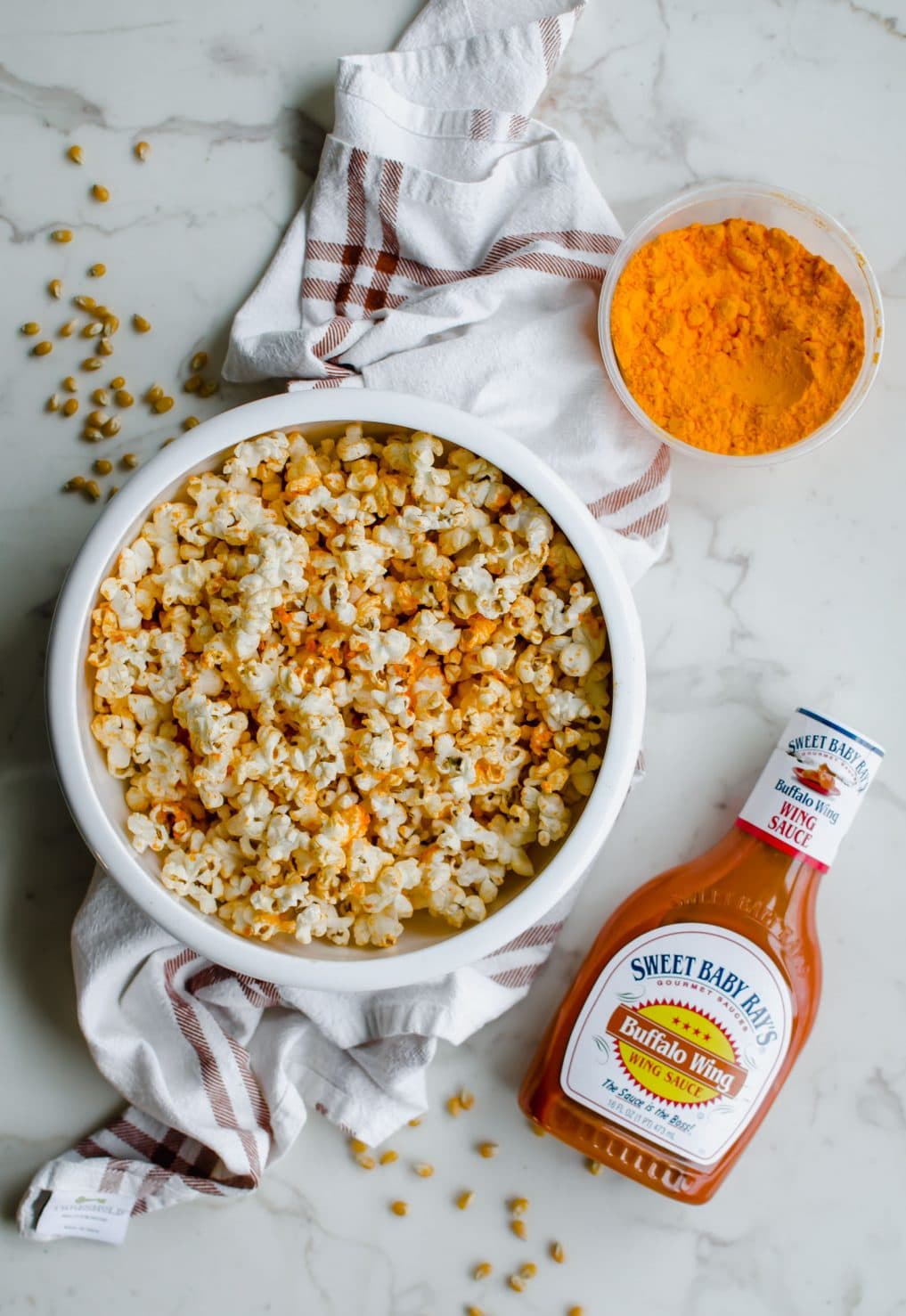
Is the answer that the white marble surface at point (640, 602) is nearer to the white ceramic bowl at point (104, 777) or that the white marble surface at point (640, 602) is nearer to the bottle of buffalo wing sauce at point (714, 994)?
the bottle of buffalo wing sauce at point (714, 994)

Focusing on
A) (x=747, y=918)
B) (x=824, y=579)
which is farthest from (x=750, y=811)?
(x=824, y=579)

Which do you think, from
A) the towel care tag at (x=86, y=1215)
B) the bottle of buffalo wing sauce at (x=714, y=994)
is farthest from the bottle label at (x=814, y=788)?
the towel care tag at (x=86, y=1215)

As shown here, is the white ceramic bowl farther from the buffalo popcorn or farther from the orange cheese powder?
the orange cheese powder

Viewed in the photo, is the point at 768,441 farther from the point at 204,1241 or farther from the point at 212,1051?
the point at 204,1241

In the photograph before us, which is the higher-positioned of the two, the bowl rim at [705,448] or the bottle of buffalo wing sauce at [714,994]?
the bowl rim at [705,448]

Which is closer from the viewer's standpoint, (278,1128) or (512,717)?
(512,717)

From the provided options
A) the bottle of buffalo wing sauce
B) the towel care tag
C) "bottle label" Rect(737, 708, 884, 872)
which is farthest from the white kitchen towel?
"bottle label" Rect(737, 708, 884, 872)
